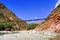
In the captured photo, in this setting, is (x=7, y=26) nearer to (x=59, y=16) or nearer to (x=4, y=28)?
(x=4, y=28)

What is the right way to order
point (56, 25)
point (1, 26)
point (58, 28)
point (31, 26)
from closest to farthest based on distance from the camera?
point (58, 28) → point (56, 25) → point (1, 26) → point (31, 26)

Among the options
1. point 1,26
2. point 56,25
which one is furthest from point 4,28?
point 56,25

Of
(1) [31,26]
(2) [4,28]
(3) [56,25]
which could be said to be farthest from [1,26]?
(3) [56,25]

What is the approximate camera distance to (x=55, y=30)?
79438mm

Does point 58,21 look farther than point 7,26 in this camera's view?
No

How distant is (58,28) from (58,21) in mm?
6737

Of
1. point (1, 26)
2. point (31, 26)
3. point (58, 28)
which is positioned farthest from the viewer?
point (31, 26)

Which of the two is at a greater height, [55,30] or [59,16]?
[59,16]

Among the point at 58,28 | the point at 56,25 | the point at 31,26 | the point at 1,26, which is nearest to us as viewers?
the point at 58,28

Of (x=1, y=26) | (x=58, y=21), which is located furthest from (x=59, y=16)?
(x=1, y=26)

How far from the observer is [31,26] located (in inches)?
5901

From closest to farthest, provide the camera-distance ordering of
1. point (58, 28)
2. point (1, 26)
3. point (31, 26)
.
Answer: point (58, 28) < point (1, 26) < point (31, 26)

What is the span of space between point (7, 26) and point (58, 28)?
7464 centimetres

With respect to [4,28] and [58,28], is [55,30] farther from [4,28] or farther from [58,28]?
[4,28]
